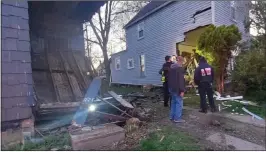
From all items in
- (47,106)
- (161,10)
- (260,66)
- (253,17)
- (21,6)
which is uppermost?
(161,10)

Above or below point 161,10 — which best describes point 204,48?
below

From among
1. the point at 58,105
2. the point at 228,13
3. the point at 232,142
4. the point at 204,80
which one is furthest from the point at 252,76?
the point at 58,105

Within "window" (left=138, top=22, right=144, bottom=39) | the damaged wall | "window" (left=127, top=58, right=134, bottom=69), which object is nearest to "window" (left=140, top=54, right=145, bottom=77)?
"window" (left=127, top=58, right=134, bottom=69)

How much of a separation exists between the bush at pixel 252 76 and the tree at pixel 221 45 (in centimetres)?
51

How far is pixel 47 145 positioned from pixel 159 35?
479 inches

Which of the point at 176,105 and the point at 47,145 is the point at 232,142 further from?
the point at 47,145

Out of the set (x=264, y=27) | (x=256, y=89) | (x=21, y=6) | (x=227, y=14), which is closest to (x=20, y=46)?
(x=21, y=6)

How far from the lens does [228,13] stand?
501 inches

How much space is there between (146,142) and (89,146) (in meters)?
1.07

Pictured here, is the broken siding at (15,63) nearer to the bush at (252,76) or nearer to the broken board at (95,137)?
the broken board at (95,137)

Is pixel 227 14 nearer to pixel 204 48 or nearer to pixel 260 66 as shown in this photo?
pixel 204 48

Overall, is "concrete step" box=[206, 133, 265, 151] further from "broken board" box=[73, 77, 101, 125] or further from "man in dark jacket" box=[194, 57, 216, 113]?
"broken board" box=[73, 77, 101, 125]

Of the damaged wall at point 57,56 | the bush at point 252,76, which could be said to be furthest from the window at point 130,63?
the damaged wall at point 57,56

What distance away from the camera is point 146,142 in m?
4.43
